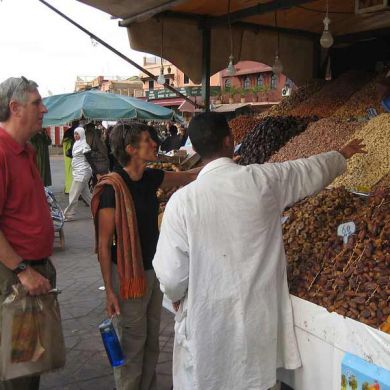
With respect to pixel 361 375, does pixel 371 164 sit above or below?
above

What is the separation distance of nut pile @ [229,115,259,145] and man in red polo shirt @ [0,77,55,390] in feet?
10.6

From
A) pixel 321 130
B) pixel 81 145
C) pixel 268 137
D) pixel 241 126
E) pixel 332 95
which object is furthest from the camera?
pixel 81 145

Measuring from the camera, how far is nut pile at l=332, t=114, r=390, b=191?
327cm

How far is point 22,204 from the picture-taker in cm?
226

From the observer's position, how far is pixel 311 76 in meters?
6.48

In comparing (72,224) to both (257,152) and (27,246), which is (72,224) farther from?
(27,246)

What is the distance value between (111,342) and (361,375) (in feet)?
4.24

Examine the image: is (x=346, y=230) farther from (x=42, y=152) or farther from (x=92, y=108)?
(x=42, y=152)

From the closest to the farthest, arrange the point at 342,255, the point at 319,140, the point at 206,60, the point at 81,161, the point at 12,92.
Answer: the point at 12,92 < the point at 342,255 < the point at 319,140 < the point at 206,60 < the point at 81,161

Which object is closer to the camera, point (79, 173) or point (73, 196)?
point (73, 196)

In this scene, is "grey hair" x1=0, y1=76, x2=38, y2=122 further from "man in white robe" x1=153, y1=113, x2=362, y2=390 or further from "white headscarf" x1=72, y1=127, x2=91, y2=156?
"white headscarf" x1=72, y1=127, x2=91, y2=156

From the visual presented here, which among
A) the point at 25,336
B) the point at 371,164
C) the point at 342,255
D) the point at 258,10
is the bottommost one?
the point at 25,336

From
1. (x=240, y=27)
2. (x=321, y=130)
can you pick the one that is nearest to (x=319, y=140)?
(x=321, y=130)

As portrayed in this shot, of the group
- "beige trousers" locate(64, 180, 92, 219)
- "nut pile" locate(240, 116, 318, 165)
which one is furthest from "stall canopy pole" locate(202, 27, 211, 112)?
"beige trousers" locate(64, 180, 92, 219)
